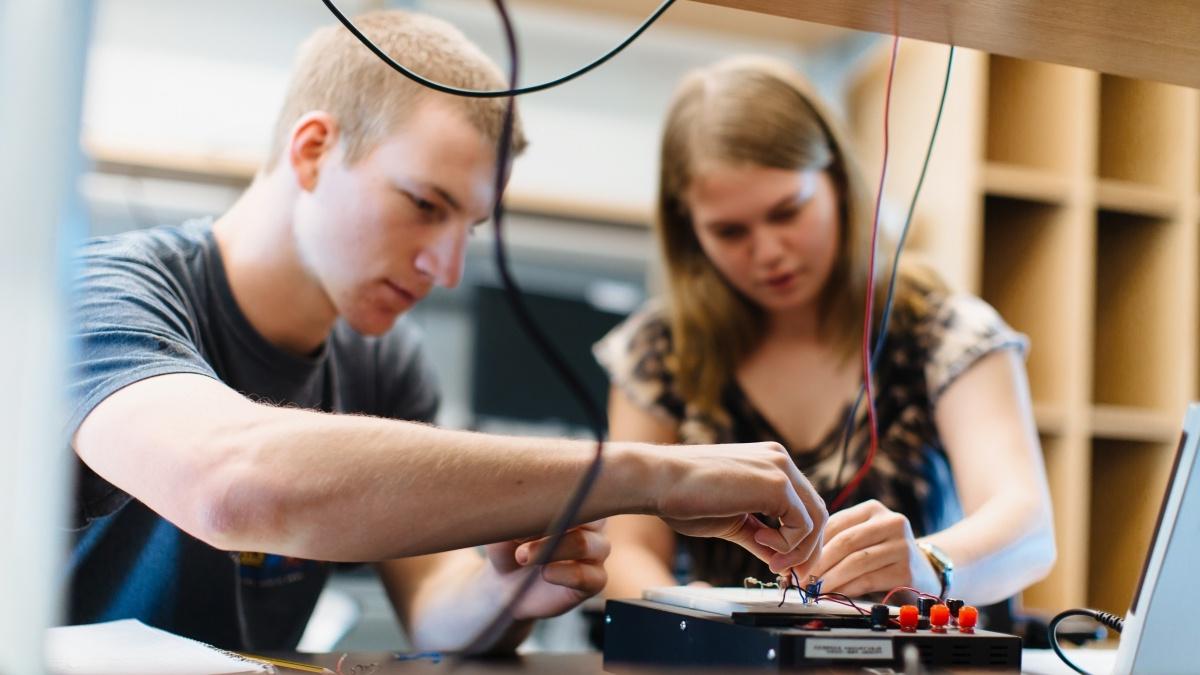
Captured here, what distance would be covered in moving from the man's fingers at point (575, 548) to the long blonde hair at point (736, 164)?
0.69 m

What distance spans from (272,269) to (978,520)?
2.86ft

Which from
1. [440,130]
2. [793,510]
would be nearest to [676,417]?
[440,130]

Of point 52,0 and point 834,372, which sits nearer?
point 52,0

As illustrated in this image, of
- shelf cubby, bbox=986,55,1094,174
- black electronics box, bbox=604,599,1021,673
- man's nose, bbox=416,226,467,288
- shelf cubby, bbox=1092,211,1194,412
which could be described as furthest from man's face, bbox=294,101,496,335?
shelf cubby, bbox=1092,211,1194,412

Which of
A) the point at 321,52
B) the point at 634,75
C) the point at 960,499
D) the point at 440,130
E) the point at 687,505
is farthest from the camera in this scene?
the point at 634,75

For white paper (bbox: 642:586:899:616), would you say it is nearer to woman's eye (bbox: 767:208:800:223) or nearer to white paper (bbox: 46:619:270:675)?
white paper (bbox: 46:619:270:675)

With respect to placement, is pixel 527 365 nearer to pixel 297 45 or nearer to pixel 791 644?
pixel 297 45

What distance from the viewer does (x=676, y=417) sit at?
1699 mm

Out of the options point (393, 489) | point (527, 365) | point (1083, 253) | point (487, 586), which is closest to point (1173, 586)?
point (393, 489)

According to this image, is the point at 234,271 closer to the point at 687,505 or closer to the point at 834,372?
the point at 687,505

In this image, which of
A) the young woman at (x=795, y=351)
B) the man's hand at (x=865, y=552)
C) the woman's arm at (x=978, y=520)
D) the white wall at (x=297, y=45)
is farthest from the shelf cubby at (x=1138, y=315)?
the man's hand at (x=865, y=552)

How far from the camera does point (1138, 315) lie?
219cm

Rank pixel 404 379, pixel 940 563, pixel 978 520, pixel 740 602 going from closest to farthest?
pixel 740 602
pixel 940 563
pixel 978 520
pixel 404 379

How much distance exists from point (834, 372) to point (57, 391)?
1.29 meters
